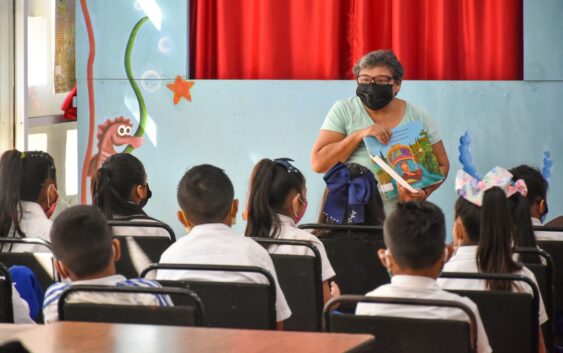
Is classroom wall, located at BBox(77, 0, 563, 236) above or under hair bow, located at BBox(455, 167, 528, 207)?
above

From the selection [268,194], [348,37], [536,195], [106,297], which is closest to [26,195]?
[268,194]

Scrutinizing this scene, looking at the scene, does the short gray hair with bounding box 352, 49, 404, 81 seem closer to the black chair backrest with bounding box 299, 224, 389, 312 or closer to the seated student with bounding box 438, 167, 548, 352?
the black chair backrest with bounding box 299, 224, 389, 312

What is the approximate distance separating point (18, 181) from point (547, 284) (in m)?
2.18

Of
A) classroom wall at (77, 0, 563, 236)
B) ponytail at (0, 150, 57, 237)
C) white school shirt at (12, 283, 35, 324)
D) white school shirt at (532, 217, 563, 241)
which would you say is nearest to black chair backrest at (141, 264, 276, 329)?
white school shirt at (12, 283, 35, 324)

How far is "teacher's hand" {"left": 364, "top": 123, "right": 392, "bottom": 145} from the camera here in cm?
479

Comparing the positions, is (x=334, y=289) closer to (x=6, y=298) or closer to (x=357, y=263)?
(x=357, y=263)

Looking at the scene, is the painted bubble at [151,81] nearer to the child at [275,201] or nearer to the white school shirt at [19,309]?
the child at [275,201]

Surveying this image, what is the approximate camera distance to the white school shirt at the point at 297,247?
356 centimetres

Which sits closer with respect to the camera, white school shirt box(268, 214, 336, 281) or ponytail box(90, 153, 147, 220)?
white school shirt box(268, 214, 336, 281)

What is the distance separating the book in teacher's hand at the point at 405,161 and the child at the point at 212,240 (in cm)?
150

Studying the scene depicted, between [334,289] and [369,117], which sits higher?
[369,117]

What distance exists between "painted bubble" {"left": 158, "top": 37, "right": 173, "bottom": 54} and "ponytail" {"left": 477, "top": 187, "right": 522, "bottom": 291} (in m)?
3.27

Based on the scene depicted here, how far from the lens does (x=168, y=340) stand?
2.09 m

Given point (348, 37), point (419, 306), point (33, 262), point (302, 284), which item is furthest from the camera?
point (348, 37)
